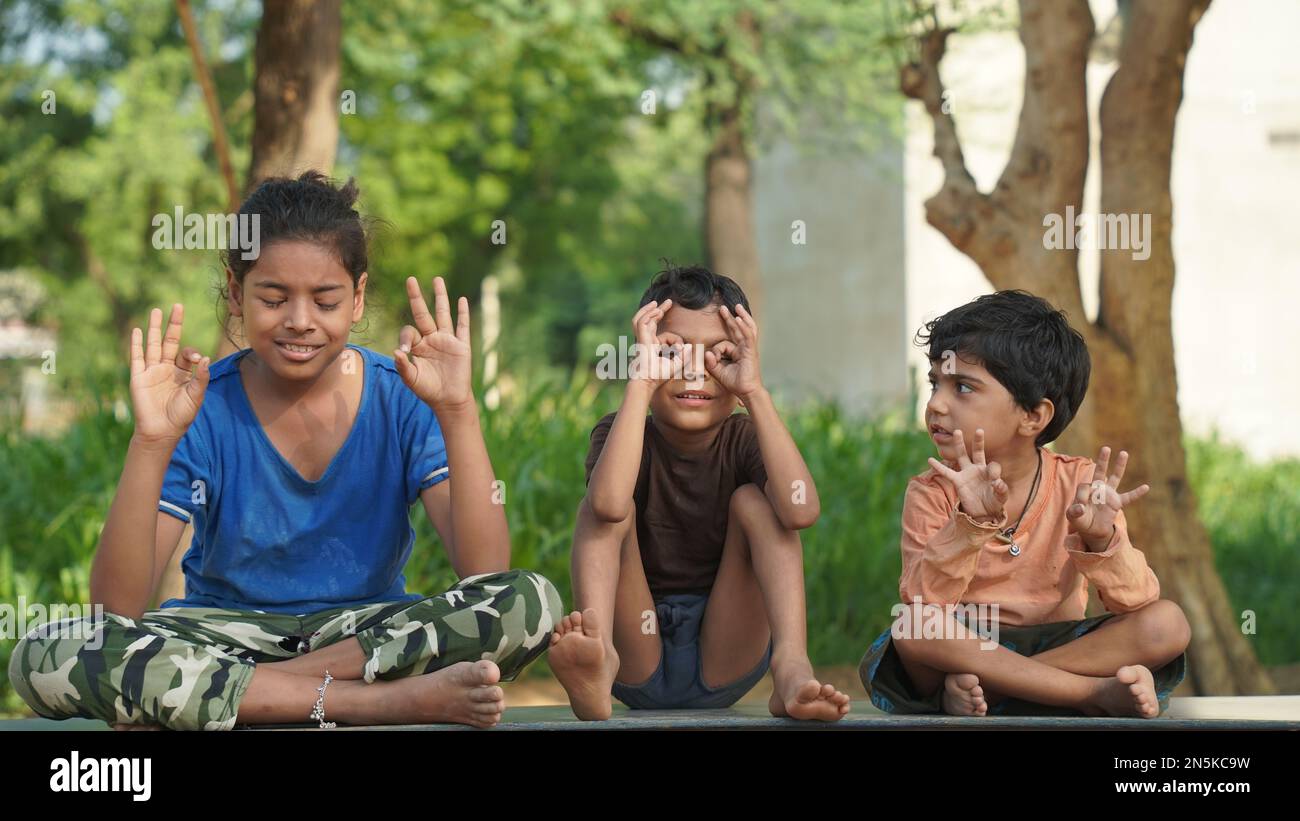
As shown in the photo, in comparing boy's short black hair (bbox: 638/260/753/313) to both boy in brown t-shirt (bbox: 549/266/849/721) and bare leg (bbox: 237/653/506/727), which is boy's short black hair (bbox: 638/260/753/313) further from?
bare leg (bbox: 237/653/506/727)

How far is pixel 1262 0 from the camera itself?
1465cm

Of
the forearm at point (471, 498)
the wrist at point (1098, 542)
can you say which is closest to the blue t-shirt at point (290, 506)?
the forearm at point (471, 498)

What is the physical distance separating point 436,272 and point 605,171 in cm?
271

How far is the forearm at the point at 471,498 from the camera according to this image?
295cm

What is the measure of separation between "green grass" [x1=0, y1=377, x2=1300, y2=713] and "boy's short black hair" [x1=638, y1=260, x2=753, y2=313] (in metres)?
2.34

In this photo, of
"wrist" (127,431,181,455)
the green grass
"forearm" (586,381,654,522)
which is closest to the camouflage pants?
"forearm" (586,381,654,522)

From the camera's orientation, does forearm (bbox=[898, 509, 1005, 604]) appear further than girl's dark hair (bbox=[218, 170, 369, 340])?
No

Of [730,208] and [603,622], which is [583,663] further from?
[730,208]

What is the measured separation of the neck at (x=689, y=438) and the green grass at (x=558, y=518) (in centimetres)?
216

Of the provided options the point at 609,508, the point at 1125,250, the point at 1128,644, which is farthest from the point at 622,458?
the point at 1125,250

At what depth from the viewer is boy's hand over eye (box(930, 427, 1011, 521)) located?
2793 mm

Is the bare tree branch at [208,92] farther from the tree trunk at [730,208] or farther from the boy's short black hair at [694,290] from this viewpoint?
the tree trunk at [730,208]
